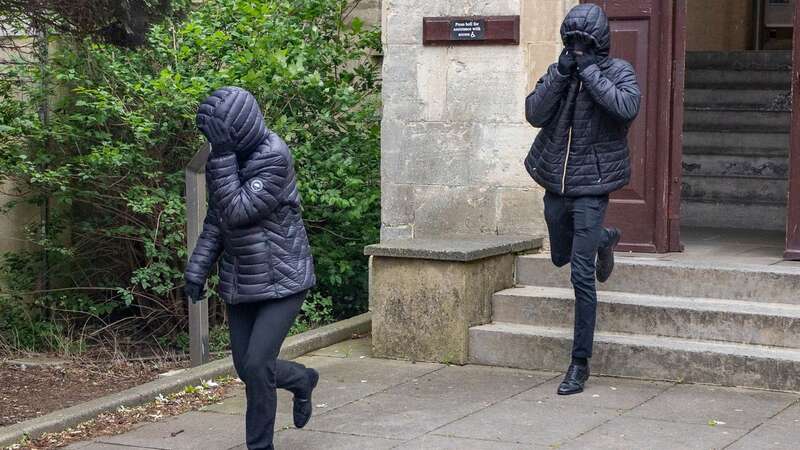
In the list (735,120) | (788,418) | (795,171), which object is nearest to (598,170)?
(788,418)

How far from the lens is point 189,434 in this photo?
650cm

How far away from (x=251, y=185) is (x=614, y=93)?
7.41ft

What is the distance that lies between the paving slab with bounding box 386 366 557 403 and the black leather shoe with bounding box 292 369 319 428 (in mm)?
1196

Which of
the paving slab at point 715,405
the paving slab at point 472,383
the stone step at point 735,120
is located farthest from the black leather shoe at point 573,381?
the stone step at point 735,120

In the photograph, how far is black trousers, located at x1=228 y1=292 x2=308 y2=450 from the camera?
564cm

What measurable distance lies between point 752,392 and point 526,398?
4.11 feet

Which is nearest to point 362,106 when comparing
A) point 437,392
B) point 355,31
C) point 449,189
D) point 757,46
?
point 355,31

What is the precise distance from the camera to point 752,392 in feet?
22.9

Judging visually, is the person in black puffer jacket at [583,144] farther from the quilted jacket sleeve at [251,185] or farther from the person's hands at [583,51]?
the quilted jacket sleeve at [251,185]

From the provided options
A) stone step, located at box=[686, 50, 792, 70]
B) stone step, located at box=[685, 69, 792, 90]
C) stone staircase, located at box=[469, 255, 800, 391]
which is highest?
stone step, located at box=[686, 50, 792, 70]

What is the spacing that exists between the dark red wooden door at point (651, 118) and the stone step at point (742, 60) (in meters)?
3.30

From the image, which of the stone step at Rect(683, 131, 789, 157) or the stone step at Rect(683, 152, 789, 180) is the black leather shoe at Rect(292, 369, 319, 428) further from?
the stone step at Rect(683, 131, 789, 157)

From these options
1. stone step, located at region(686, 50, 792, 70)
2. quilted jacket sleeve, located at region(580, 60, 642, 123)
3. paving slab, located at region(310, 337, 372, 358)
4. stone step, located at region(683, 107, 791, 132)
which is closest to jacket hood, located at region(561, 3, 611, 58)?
quilted jacket sleeve, located at region(580, 60, 642, 123)

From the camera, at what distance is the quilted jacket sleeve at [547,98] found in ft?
23.0
